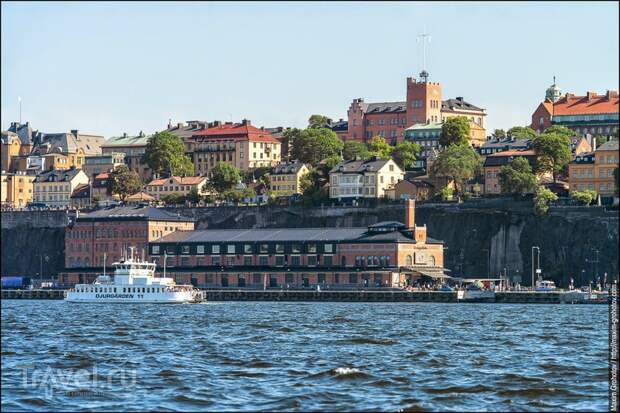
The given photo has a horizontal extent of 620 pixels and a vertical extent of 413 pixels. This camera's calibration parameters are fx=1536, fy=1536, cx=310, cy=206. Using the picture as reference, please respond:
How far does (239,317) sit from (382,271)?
44.8 metres

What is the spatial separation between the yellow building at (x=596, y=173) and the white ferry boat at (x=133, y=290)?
154 feet

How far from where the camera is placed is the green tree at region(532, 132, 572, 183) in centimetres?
16975

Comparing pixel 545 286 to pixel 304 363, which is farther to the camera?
pixel 545 286

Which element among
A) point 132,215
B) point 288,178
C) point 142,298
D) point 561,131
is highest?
point 561,131

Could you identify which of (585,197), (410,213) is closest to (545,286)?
(585,197)

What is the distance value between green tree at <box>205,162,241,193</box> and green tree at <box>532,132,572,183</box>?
42.4 meters

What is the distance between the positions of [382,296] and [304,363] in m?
79.0

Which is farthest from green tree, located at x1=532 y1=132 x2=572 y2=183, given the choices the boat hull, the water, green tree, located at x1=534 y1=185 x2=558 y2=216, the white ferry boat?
the water

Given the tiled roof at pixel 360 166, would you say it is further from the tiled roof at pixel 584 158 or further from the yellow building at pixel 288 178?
Answer: the tiled roof at pixel 584 158

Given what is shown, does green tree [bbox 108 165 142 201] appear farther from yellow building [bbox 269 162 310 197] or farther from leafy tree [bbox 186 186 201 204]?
yellow building [bbox 269 162 310 197]

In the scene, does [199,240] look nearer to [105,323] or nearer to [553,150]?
[553,150]

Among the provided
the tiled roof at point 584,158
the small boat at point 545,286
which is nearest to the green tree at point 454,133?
the tiled roof at point 584,158

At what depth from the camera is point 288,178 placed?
195 meters

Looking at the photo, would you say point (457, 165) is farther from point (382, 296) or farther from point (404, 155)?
point (382, 296)
